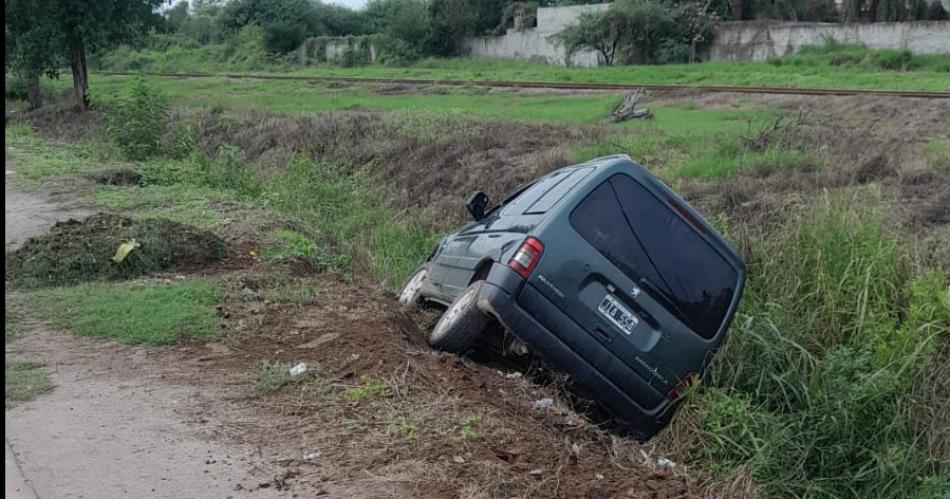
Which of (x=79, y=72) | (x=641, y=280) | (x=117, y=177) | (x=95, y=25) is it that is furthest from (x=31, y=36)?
(x=641, y=280)

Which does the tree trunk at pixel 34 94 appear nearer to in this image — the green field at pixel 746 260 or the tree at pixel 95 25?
the tree at pixel 95 25

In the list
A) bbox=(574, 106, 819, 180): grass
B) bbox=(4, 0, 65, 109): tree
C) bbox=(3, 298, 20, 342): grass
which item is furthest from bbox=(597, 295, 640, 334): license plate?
bbox=(4, 0, 65, 109): tree

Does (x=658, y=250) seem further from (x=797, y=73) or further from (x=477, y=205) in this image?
(x=797, y=73)

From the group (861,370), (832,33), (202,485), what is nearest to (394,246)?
(861,370)

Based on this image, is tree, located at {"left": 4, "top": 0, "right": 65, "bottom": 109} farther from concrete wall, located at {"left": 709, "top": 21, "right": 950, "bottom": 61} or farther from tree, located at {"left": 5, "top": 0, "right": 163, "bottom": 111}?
concrete wall, located at {"left": 709, "top": 21, "right": 950, "bottom": 61}

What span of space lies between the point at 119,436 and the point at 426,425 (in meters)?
1.67

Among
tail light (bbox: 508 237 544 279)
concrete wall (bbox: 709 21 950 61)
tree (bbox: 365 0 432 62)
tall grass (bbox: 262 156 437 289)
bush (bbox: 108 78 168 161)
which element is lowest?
tall grass (bbox: 262 156 437 289)

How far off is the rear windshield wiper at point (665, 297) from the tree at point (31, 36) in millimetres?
26631

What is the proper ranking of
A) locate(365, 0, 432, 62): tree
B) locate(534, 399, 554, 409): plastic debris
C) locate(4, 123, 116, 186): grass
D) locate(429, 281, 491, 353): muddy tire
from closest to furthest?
locate(534, 399, 554, 409): plastic debris
locate(429, 281, 491, 353): muddy tire
locate(4, 123, 116, 186): grass
locate(365, 0, 432, 62): tree

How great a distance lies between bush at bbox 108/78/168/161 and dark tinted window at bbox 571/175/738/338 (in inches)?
553

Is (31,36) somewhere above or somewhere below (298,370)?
above

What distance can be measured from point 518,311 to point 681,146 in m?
11.5

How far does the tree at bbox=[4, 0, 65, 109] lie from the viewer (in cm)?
2827

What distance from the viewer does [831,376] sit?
6438 millimetres
